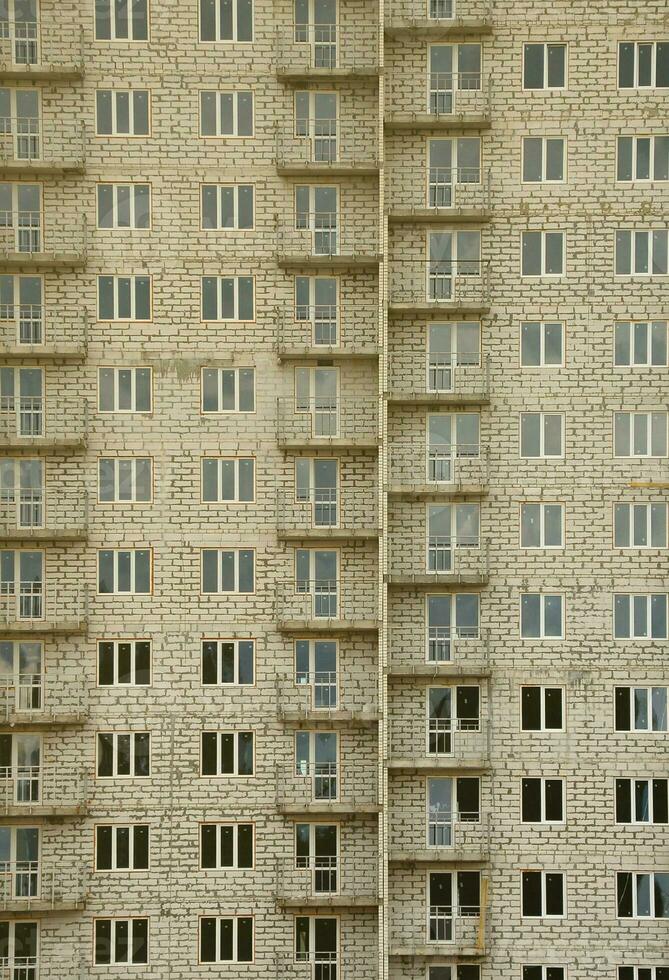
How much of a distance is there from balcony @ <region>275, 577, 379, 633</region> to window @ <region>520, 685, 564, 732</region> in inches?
165

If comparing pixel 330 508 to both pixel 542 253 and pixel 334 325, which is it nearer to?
pixel 334 325

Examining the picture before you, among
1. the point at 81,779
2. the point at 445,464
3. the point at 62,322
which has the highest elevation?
the point at 62,322

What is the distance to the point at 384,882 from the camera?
25.4 metres

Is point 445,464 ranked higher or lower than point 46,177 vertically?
lower

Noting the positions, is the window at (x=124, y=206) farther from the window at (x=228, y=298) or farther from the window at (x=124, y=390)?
the window at (x=124, y=390)

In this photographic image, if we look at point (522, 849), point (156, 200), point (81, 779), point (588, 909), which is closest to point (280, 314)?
point (156, 200)

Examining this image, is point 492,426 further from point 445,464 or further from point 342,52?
point 342,52

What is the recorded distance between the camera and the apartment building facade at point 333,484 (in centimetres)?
2620

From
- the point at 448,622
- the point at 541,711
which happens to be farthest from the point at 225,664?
the point at 541,711

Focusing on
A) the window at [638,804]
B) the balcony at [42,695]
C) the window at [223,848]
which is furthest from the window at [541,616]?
the balcony at [42,695]

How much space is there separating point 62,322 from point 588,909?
18.7 metres

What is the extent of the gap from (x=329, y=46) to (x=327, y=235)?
177 inches

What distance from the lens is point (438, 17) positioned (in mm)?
26891

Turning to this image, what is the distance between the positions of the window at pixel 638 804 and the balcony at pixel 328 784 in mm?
5806
